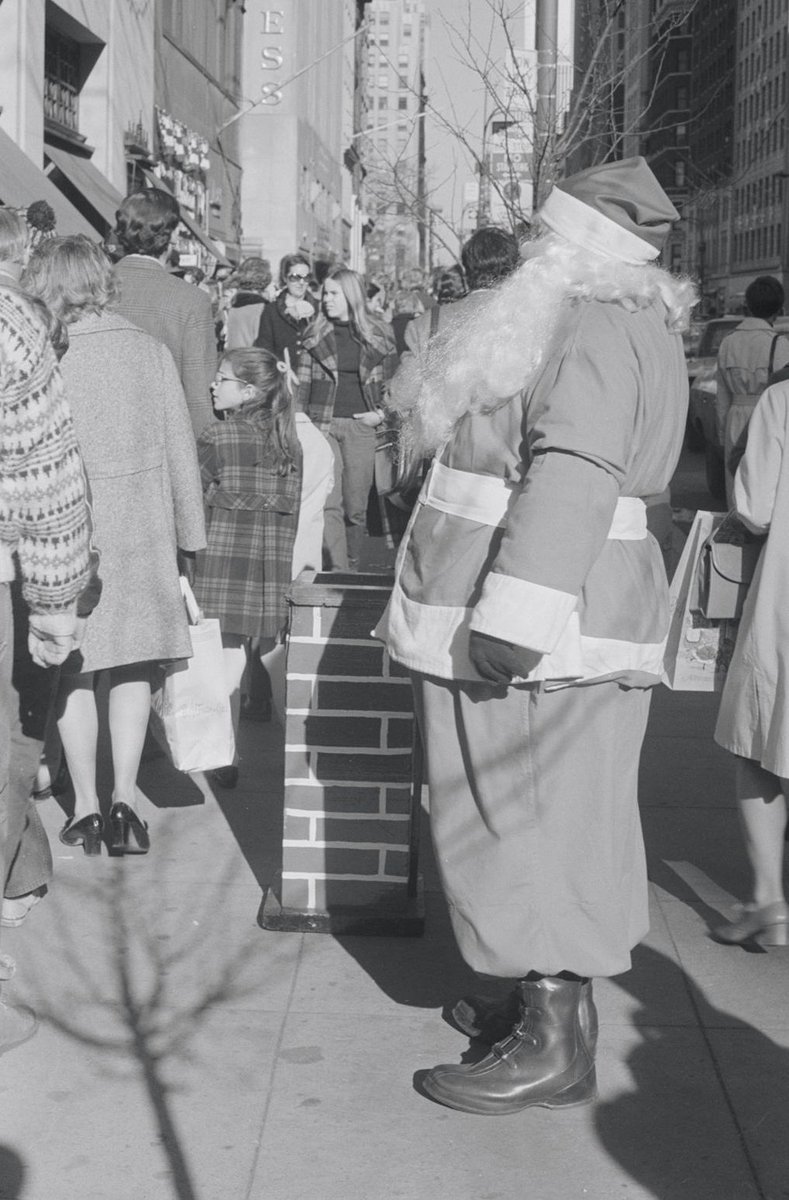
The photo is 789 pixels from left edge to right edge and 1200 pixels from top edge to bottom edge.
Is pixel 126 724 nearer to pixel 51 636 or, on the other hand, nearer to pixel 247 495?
pixel 247 495

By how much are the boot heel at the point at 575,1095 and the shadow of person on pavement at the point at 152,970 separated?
2.23ft

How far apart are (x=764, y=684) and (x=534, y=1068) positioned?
1435mm

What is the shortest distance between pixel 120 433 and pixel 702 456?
60.4 ft

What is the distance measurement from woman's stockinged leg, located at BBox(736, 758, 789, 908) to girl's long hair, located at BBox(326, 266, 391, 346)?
5.74m

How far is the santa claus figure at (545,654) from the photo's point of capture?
142 inches

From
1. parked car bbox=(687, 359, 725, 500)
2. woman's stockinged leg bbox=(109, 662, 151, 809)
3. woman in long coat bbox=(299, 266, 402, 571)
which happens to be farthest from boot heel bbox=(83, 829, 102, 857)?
Result: parked car bbox=(687, 359, 725, 500)

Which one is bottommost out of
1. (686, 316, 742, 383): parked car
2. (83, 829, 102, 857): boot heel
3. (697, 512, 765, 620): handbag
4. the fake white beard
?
(83, 829, 102, 857): boot heel

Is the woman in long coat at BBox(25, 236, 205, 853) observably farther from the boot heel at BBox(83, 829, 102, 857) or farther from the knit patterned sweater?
the knit patterned sweater

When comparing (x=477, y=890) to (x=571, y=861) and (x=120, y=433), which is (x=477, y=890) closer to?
(x=571, y=861)

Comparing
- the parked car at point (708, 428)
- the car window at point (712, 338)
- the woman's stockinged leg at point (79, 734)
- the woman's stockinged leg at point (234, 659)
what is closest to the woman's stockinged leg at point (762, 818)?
the woman's stockinged leg at point (79, 734)

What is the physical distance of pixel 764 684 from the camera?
4656mm

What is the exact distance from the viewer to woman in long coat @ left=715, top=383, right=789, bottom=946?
4516 mm

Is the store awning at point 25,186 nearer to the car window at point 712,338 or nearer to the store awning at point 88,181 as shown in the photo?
the store awning at point 88,181

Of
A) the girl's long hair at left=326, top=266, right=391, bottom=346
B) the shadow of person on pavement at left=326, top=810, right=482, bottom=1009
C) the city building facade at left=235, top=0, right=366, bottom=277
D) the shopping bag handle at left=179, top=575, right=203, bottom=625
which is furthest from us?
the city building facade at left=235, top=0, right=366, bottom=277
